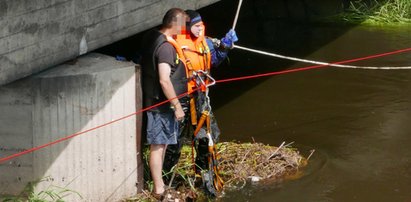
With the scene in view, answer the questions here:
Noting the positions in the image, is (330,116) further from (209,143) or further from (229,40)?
(209,143)

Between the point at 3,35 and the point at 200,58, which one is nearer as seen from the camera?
the point at 3,35

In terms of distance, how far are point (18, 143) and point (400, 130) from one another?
4.60 m

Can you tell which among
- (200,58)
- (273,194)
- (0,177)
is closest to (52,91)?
(0,177)

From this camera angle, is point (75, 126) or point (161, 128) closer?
point (75, 126)

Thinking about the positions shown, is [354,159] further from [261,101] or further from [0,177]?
[0,177]

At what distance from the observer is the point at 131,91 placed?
6.46 metres

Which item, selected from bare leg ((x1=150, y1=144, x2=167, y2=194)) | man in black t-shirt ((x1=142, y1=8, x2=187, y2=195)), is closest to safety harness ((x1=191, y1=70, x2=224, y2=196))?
man in black t-shirt ((x1=142, y1=8, x2=187, y2=195))

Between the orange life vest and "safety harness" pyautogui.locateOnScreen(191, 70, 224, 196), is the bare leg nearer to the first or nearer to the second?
"safety harness" pyautogui.locateOnScreen(191, 70, 224, 196)

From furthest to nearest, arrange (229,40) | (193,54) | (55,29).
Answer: (229,40)
(193,54)
(55,29)

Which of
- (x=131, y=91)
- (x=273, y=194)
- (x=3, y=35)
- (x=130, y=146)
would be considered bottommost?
(x=273, y=194)

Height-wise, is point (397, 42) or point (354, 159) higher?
point (397, 42)

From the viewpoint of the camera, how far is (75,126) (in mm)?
6227

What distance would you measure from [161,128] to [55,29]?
1227 millimetres

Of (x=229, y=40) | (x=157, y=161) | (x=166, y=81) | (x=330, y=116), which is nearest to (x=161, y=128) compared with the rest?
(x=157, y=161)
